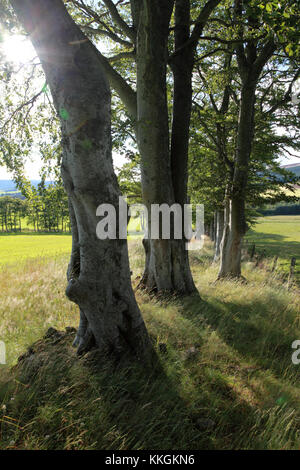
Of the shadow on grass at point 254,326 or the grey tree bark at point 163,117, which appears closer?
the shadow on grass at point 254,326

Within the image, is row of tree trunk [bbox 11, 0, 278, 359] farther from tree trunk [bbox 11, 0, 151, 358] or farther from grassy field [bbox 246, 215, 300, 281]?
grassy field [bbox 246, 215, 300, 281]

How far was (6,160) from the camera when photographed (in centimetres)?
503

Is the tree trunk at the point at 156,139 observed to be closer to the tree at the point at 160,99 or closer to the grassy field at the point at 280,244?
the tree at the point at 160,99

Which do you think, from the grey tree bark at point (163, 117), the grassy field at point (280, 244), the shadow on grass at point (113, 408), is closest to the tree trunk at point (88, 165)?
the shadow on grass at point (113, 408)

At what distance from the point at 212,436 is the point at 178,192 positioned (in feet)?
16.3

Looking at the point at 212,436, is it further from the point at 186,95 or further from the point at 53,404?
the point at 186,95

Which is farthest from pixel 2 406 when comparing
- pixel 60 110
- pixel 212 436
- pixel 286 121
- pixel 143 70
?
pixel 286 121

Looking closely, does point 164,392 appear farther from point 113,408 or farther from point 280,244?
point 280,244

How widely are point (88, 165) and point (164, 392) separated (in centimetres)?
275

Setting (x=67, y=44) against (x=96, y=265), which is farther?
(x=96, y=265)

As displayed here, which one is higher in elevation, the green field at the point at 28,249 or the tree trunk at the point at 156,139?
the tree trunk at the point at 156,139

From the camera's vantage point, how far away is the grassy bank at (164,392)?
6.76 feet

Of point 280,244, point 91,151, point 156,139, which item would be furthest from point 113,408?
point 280,244

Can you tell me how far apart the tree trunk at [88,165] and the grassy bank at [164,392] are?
0.49 metres
